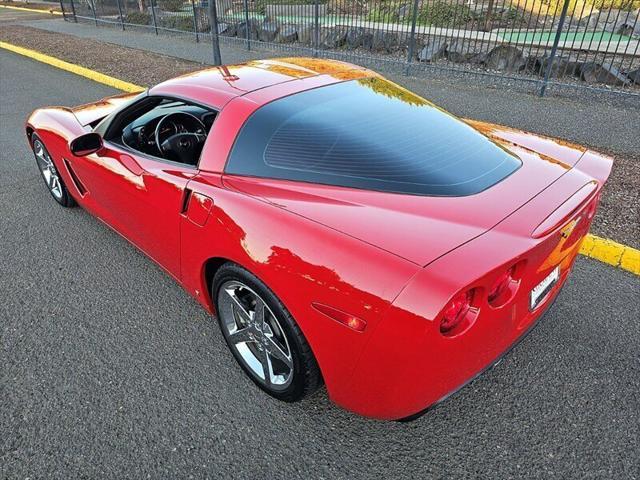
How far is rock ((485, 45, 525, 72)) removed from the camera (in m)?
8.32

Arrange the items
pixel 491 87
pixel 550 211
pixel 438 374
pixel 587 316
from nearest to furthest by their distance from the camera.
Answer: pixel 438 374 < pixel 550 211 < pixel 587 316 < pixel 491 87

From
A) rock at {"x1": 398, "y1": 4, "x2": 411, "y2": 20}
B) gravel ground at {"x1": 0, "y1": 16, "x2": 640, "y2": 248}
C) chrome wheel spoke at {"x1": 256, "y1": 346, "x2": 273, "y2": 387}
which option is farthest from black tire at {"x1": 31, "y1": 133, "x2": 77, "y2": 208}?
rock at {"x1": 398, "y1": 4, "x2": 411, "y2": 20}

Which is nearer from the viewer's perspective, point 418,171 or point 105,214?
point 418,171

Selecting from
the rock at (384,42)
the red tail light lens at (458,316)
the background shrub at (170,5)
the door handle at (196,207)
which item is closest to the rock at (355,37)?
the rock at (384,42)

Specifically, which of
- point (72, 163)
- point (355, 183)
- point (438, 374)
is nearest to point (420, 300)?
point (438, 374)

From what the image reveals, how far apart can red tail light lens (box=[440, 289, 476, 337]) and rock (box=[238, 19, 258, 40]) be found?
11549 millimetres

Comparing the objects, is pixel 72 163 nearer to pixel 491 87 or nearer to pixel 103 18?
pixel 491 87

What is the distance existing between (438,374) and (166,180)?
173 cm

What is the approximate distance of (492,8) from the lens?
29.1 ft

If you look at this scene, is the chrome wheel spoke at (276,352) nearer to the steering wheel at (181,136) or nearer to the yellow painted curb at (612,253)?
the steering wheel at (181,136)

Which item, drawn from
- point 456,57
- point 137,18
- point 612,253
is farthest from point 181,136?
point 137,18

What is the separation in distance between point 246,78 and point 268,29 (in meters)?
9.84

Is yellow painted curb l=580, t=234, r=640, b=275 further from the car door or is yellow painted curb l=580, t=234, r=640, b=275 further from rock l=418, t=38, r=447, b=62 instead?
rock l=418, t=38, r=447, b=62

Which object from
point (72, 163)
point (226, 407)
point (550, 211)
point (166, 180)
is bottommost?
point (226, 407)
